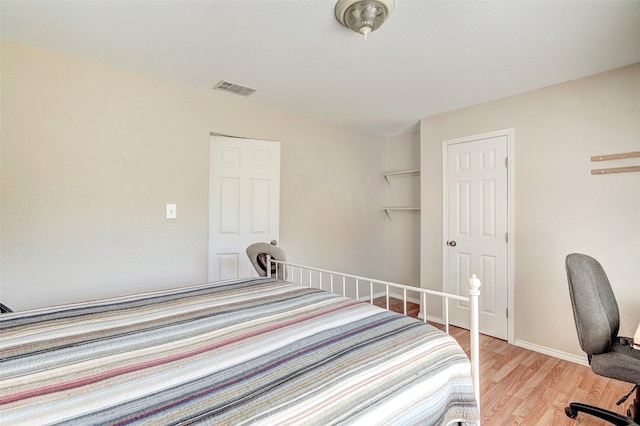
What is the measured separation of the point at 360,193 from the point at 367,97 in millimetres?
1384

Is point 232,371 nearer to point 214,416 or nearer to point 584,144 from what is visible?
point 214,416

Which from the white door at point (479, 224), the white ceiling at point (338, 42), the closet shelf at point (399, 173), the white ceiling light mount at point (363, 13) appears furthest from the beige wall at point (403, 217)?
the white ceiling light mount at point (363, 13)

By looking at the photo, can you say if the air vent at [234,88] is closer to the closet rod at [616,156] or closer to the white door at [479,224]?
the white door at [479,224]

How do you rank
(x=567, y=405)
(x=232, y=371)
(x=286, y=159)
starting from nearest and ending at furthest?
(x=232, y=371) → (x=567, y=405) → (x=286, y=159)

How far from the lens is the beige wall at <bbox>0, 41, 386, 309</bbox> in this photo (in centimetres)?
190

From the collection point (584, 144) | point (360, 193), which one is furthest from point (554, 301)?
point (360, 193)

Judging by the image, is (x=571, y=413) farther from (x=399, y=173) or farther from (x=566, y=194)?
(x=399, y=173)

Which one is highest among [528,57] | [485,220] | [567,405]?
[528,57]

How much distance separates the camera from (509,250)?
269 cm

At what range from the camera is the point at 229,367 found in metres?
0.85

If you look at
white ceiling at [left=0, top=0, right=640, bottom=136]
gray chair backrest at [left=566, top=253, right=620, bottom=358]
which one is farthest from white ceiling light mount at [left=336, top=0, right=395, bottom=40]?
gray chair backrest at [left=566, top=253, right=620, bottom=358]

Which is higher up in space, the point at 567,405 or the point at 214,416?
the point at 214,416

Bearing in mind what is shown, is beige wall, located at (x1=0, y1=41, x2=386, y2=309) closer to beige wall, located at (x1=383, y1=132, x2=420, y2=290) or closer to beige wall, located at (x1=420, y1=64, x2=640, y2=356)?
beige wall, located at (x1=383, y1=132, x2=420, y2=290)

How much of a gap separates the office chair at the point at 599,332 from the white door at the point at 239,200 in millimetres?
2261
